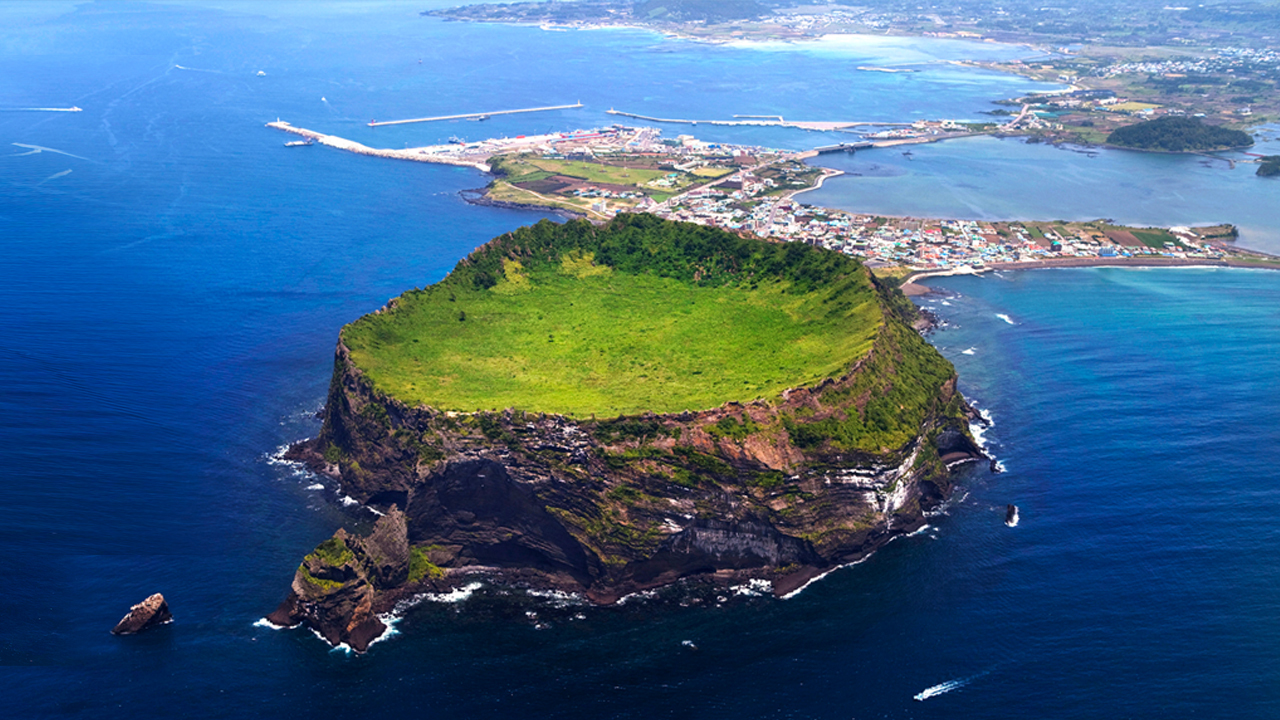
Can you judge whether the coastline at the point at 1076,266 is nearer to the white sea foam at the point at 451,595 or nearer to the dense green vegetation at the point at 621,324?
the dense green vegetation at the point at 621,324

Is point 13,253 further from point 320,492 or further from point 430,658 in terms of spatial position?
point 430,658

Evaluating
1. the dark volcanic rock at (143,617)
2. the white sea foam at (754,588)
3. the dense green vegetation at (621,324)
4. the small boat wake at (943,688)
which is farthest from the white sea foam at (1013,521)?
the dark volcanic rock at (143,617)

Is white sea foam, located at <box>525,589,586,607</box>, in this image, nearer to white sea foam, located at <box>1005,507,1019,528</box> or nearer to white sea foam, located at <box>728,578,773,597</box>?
white sea foam, located at <box>728,578,773,597</box>

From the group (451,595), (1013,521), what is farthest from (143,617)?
(1013,521)

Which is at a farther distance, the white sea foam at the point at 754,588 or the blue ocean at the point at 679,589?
the white sea foam at the point at 754,588

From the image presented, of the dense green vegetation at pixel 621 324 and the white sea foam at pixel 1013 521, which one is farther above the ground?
the dense green vegetation at pixel 621 324
